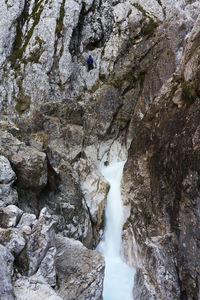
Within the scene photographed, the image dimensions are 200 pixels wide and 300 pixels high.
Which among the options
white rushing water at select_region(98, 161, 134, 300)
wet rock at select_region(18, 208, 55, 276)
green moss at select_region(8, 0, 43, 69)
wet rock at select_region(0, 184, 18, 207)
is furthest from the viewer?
green moss at select_region(8, 0, 43, 69)

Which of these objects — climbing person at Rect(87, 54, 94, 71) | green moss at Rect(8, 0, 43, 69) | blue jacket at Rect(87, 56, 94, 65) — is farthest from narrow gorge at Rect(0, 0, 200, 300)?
blue jacket at Rect(87, 56, 94, 65)

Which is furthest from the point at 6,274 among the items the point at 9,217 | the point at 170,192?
the point at 170,192

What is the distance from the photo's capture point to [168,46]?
90.2 feet

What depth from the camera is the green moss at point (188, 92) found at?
1482 cm

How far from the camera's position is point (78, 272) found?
40.2ft

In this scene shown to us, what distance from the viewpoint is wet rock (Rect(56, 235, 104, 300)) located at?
11461mm

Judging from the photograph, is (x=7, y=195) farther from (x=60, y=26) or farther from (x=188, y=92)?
(x=60, y=26)

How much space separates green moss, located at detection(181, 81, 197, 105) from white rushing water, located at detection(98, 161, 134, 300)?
32.1 ft

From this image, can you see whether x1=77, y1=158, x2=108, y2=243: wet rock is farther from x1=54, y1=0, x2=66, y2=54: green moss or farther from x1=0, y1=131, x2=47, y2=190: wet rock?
x1=54, y1=0, x2=66, y2=54: green moss

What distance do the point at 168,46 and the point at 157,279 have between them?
24843 mm

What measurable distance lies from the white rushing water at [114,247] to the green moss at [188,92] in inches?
385

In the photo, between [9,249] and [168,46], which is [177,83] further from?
[9,249]

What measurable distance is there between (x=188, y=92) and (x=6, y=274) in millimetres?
14512

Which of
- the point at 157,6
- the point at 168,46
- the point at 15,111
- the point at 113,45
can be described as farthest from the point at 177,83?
the point at 157,6
